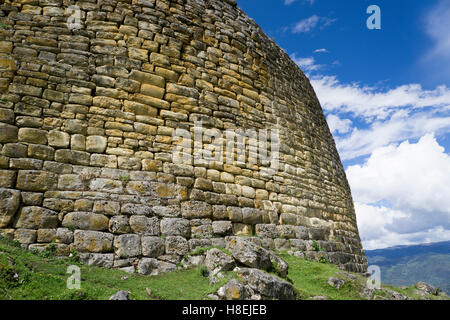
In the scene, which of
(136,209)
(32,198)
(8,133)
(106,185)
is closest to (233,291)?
(136,209)

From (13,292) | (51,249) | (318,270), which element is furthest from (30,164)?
(318,270)

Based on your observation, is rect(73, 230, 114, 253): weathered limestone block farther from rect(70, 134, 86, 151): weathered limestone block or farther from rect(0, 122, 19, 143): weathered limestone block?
rect(0, 122, 19, 143): weathered limestone block

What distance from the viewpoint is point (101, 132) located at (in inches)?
208

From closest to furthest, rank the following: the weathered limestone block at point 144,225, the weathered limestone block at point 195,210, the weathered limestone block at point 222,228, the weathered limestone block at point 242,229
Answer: the weathered limestone block at point 144,225
the weathered limestone block at point 195,210
the weathered limestone block at point 222,228
the weathered limestone block at point 242,229

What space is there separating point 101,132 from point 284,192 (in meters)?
4.18

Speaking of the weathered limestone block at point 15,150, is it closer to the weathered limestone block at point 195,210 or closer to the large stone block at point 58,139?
the large stone block at point 58,139

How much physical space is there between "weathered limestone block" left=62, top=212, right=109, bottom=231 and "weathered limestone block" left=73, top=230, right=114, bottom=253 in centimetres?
8

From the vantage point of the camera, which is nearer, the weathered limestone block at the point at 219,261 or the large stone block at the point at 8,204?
the large stone block at the point at 8,204

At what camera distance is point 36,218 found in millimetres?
4457

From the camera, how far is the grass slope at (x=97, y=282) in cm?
322

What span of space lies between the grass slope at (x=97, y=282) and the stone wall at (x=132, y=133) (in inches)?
12.1

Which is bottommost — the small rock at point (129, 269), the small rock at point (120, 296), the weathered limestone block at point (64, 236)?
the small rock at point (120, 296)

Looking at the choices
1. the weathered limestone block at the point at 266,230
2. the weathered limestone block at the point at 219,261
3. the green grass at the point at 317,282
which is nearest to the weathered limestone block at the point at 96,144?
the weathered limestone block at the point at 219,261
